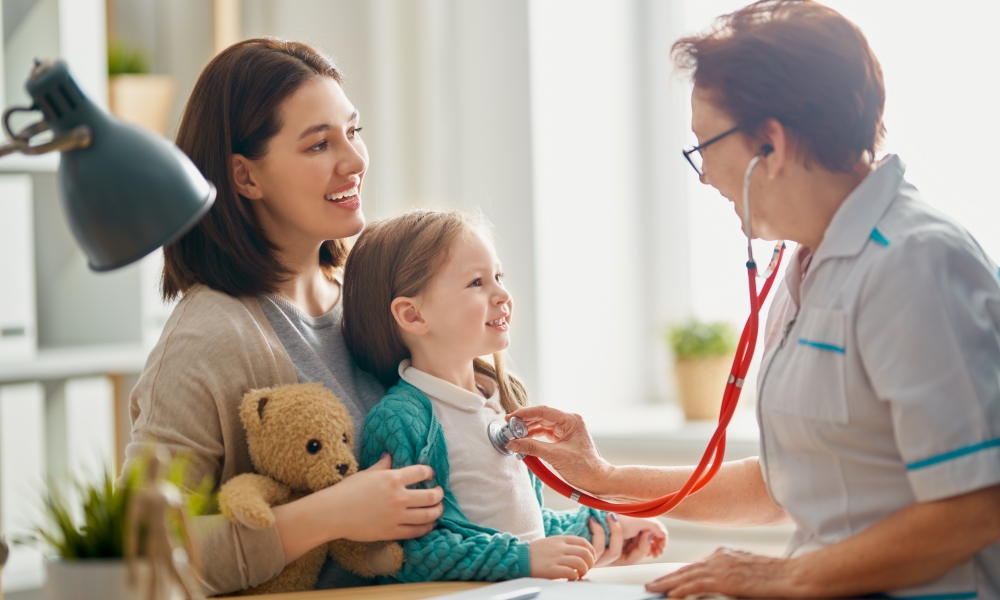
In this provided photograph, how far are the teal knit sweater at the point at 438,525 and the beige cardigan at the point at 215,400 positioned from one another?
165mm

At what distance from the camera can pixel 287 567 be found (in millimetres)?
1389

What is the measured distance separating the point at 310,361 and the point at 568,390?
5.10ft

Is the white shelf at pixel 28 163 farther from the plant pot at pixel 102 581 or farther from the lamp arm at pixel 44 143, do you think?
the plant pot at pixel 102 581

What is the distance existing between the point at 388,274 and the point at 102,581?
76 centimetres

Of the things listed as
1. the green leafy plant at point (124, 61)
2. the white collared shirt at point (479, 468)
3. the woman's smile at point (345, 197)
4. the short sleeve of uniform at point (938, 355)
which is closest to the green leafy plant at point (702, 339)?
the white collared shirt at point (479, 468)

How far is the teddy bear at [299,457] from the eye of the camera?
53.4 inches

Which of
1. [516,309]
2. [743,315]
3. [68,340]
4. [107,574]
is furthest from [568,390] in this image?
[107,574]

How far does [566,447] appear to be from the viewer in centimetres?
156

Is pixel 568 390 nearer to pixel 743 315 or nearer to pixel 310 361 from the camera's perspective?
pixel 743 315

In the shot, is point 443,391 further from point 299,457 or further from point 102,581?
point 102,581

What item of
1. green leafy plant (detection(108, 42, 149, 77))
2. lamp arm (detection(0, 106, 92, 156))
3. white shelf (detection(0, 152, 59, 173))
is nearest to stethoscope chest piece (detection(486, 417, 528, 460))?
lamp arm (detection(0, 106, 92, 156))

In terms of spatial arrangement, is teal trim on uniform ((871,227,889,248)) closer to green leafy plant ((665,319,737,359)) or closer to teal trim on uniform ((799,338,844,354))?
teal trim on uniform ((799,338,844,354))

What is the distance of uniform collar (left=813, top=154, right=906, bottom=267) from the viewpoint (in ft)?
3.83

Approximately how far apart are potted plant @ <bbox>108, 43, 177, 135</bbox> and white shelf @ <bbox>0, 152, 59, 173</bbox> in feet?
1.56
